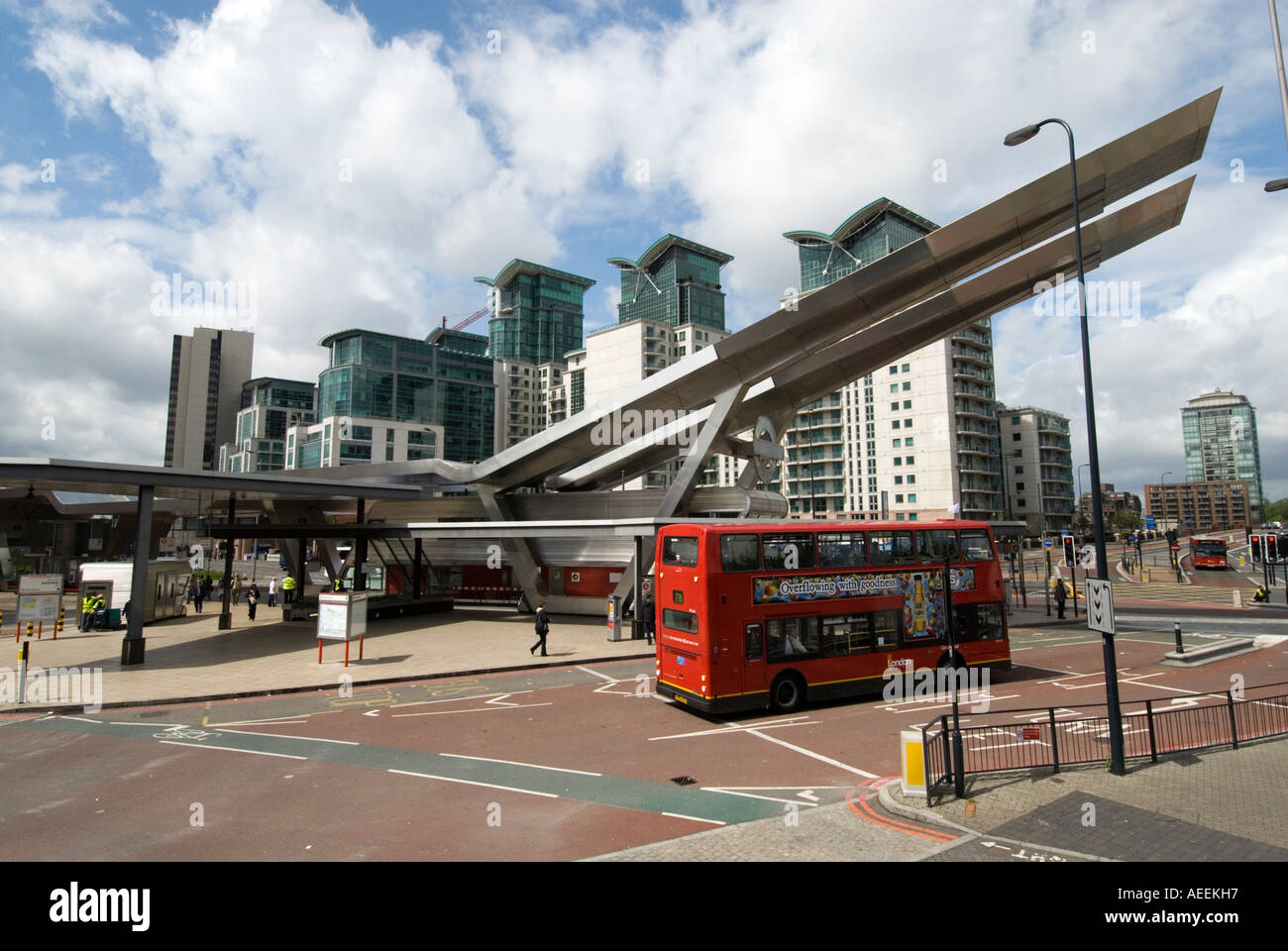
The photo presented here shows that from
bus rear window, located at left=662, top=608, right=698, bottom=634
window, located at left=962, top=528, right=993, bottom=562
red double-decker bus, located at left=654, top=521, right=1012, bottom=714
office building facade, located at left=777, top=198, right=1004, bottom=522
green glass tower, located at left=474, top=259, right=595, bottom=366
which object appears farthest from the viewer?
green glass tower, located at left=474, top=259, right=595, bottom=366

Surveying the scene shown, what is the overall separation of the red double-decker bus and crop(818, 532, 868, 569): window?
0.03m

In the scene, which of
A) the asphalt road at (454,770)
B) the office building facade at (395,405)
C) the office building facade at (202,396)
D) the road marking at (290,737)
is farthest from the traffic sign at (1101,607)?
the office building facade at (202,396)

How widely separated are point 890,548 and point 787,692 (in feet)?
14.6

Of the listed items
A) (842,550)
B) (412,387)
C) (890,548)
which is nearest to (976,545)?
(890,548)

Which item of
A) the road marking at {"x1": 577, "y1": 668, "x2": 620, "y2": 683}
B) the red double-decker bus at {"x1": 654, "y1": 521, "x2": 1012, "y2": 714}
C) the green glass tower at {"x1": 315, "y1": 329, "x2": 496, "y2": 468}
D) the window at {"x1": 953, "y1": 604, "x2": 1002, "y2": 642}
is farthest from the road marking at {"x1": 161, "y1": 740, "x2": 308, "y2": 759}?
the green glass tower at {"x1": 315, "y1": 329, "x2": 496, "y2": 468}

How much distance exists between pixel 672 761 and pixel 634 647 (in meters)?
13.2

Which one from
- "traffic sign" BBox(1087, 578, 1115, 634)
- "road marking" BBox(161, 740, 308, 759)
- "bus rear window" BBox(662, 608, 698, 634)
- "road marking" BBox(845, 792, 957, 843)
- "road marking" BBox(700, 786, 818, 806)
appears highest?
"traffic sign" BBox(1087, 578, 1115, 634)

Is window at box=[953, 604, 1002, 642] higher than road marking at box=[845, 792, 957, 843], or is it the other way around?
window at box=[953, 604, 1002, 642]

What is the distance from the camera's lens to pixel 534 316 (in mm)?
156500

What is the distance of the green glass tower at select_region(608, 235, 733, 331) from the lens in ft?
412

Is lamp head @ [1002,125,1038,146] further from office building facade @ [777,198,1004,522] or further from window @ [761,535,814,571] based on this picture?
office building facade @ [777,198,1004,522]

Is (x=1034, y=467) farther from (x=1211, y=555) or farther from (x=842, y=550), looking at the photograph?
(x=842, y=550)

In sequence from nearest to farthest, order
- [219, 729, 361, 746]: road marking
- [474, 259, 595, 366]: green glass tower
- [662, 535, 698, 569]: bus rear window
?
[219, 729, 361, 746]: road marking < [662, 535, 698, 569]: bus rear window < [474, 259, 595, 366]: green glass tower
